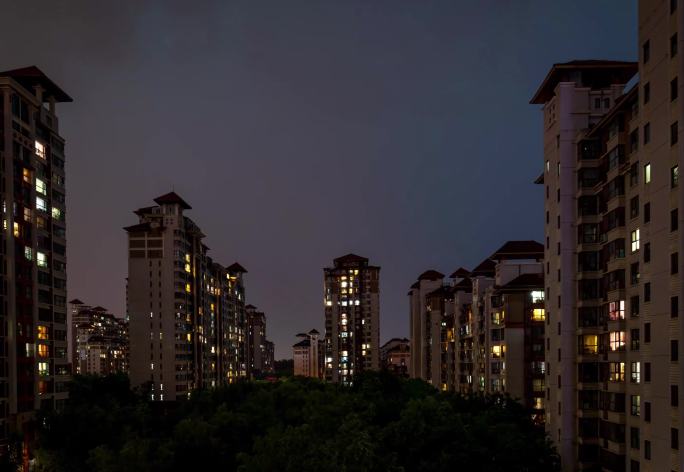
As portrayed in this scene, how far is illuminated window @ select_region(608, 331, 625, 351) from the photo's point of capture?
5288cm

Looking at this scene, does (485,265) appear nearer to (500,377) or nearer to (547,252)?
(500,377)

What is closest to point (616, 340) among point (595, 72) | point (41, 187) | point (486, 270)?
point (595, 72)

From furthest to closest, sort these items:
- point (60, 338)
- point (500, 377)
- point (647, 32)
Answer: point (500, 377) < point (60, 338) < point (647, 32)

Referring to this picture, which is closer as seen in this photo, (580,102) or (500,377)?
(580,102)

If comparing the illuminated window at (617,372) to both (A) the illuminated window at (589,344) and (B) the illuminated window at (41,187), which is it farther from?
(B) the illuminated window at (41,187)

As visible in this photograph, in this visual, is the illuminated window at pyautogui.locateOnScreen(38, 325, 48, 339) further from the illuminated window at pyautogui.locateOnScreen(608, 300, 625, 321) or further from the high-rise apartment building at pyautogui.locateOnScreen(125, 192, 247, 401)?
the illuminated window at pyautogui.locateOnScreen(608, 300, 625, 321)

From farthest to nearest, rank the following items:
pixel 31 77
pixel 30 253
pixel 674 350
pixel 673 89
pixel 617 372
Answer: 1. pixel 31 77
2. pixel 30 253
3. pixel 617 372
4. pixel 673 89
5. pixel 674 350

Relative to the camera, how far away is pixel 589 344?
61.0 metres

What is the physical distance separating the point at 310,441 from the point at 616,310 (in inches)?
1215

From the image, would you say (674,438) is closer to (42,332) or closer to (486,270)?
(42,332)

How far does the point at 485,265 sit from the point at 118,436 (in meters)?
83.0

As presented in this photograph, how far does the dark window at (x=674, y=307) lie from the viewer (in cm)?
3912

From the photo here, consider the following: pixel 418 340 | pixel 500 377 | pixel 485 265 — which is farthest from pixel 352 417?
pixel 418 340

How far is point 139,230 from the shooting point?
140 meters
